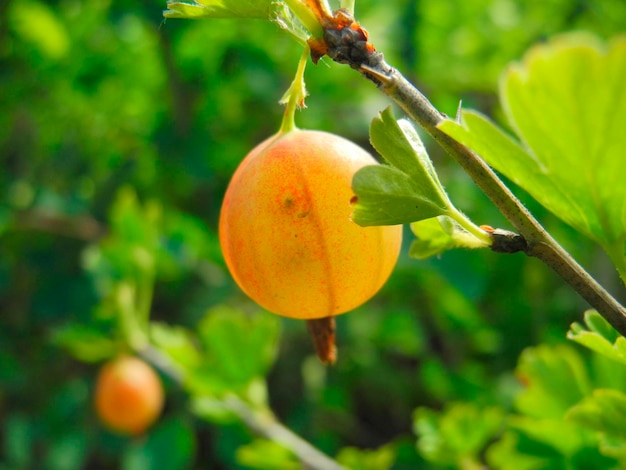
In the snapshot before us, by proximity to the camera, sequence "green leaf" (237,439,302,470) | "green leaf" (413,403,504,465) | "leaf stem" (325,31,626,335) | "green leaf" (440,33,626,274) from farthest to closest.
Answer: "green leaf" (237,439,302,470) < "green leaf" (413,403,504,465) < "leaf stem" (325,31,626,335) < "green leaf" (440,33,626,274)

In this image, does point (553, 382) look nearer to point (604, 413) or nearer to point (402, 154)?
point (604, 413)

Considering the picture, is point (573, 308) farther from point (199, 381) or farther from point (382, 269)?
point (382, 269)

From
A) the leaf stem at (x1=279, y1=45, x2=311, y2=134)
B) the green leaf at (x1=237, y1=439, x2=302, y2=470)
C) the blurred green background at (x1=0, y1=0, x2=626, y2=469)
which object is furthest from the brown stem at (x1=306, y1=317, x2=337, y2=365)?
the blurred green background at (x1=0, y1=0, x2=626, y2=469)

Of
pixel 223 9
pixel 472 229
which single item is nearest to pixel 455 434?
pixel 472 229

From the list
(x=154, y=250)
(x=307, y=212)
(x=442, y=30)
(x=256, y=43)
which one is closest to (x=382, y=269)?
(x=307, y=212)

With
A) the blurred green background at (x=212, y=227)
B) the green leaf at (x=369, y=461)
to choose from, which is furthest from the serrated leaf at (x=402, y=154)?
the blurred green background at (x=212, y=227)

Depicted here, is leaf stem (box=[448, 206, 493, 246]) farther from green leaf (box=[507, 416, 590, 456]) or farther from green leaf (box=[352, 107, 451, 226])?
green leaf (box=[507, 416, 590, 456])

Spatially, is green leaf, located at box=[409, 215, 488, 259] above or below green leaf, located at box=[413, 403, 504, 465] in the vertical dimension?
above
